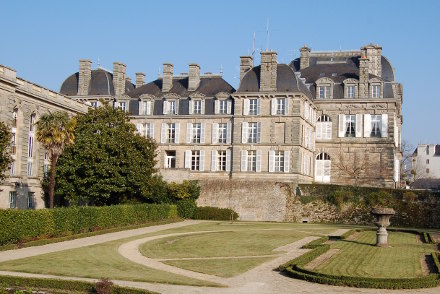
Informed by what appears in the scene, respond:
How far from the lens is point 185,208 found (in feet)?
167

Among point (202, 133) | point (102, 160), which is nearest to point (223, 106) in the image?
point (202, 133)

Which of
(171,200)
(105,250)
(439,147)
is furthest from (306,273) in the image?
(439,147)

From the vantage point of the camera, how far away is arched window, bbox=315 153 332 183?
6075 centimetres

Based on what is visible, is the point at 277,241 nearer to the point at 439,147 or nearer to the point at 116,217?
the point at 116,217

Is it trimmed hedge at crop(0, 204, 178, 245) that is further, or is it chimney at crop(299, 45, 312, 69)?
chimney at crop(299, 45, 312, 69)

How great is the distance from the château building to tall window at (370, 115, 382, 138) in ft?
0.30

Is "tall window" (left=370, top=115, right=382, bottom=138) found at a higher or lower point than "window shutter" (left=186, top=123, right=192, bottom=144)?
higher

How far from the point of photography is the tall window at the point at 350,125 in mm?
59562

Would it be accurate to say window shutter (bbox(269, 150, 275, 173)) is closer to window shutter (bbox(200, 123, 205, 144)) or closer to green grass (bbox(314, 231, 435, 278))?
window shutter (bbox(200, 123, 205, 144))

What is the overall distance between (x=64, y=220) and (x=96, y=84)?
31599 mm

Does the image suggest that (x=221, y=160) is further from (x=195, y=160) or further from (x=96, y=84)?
(x=96, y=84)

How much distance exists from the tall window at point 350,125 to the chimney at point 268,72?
904cm

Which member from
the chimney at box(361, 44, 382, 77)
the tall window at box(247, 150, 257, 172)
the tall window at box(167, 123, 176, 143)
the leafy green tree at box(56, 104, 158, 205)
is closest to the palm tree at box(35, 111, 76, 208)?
the leafy green tree at box(56, 104, 158, 205)

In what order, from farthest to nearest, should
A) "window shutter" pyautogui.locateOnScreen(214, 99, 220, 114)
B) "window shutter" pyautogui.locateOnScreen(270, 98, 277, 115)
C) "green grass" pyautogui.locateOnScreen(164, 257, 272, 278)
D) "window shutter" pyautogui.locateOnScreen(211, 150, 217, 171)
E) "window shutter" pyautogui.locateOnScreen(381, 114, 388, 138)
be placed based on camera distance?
"window shutter" pyautogui.locateOnScreen(381, 114, 388, 138) → "window shutter" pyautogui.locateOnScreen(214, 99, 220, 114) → "window shutter" pyautogui.locateOnScreen(211, 150, 217, 171) → "window shutter" pyautogui.locateOnScreen(270, 98, 277, 115) → "green grass" pyautogui.locateOnScreen(164, 257, 272, 278)
